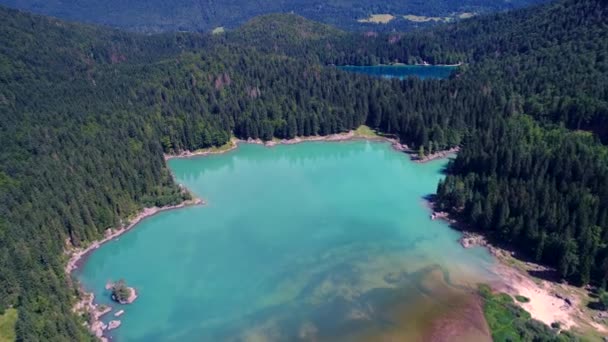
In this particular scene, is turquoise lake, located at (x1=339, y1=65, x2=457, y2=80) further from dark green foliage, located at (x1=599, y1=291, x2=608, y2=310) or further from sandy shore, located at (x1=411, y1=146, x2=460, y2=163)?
dark green foliage, located at (x1=599, y1=291, x2=608, y2=310)

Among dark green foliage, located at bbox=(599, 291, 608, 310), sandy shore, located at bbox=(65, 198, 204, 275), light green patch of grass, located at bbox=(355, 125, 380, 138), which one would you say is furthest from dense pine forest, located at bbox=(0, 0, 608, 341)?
dark green foliage, located at bbox=(599, 291, 608, 310)

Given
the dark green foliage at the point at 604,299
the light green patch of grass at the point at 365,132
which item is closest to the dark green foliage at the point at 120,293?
the dark green foliage at the point at 604,299

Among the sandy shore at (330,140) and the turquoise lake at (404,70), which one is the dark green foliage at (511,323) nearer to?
the sandy shore at (330,140)

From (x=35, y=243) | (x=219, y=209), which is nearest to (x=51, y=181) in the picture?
(x=35, y=243)

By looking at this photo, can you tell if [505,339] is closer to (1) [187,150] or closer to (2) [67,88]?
(1) [187,150]

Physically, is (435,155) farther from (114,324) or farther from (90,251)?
(114,324)

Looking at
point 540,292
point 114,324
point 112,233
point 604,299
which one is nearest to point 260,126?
point 112,233
